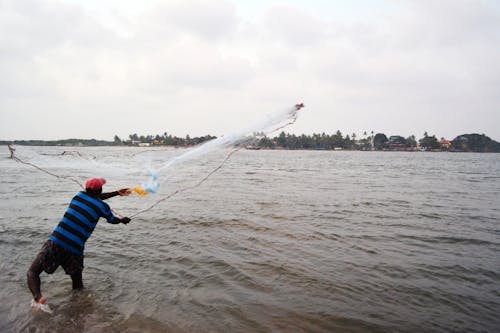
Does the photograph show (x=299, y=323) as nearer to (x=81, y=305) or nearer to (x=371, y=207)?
(x=81, y=305)

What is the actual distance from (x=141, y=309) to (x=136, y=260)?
8.56ft

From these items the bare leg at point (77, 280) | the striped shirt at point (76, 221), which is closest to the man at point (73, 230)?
the striped shirt at point (76, 221)

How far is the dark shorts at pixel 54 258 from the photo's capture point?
18.4ft

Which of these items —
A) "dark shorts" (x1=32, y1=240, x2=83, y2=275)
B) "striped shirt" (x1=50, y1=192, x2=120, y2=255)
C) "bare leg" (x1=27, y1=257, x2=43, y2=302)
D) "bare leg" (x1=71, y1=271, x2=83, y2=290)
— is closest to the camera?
"bare leg" (x1=27, y1=257, x2=43, y2=302)

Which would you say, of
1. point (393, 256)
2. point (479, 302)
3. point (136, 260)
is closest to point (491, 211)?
point (393, 256)

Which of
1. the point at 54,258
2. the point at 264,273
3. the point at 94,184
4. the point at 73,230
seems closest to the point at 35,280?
the point at 54,258

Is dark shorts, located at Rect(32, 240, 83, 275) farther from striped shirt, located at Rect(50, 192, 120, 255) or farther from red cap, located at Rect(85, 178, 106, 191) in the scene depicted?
red cap, located at Rect(85, 178, 106, 191)

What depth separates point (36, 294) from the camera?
5.43 m

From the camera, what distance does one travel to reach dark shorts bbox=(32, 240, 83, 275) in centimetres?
559

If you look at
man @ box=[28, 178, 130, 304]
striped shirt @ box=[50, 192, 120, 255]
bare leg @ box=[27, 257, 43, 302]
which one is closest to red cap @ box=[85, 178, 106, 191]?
man @ box=[28, 178, 130, 304]

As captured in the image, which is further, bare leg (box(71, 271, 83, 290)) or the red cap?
bare leg (box(71, 271, 83, 290))

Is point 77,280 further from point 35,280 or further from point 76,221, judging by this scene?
point 76,221

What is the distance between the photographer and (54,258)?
5.71 metres

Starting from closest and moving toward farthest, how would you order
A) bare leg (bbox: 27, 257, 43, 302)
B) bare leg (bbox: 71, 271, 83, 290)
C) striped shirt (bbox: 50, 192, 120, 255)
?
bare leg (bbox: 27, 257, 43, 302) < striped shirt (bbox: 50, 192, 120, 255) < bare leg (bbox: 71, 271, 83, 290)
